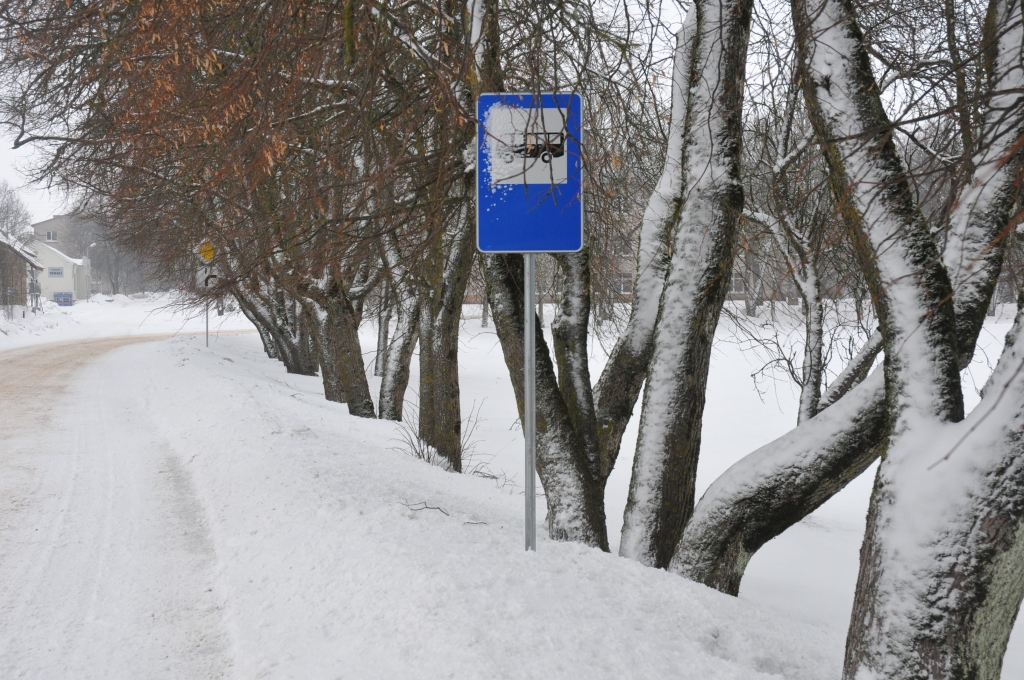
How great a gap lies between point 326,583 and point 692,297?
106 inches

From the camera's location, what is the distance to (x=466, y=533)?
193 inches

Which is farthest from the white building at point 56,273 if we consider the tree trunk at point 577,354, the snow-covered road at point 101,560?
the tree trunk at point 577,354

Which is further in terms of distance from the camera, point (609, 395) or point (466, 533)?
point (609, 395)

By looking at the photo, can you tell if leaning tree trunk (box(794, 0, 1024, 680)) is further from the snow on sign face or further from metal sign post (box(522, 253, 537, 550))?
metal sign post (box(522, 253, 537, 550))

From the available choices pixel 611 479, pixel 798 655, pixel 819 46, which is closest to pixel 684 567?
pixel 798 655

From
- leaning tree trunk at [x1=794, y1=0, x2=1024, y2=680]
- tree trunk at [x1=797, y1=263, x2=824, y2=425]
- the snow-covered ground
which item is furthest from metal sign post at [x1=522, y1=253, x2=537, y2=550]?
the snow-covered ground

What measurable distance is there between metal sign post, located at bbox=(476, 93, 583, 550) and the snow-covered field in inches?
68.2

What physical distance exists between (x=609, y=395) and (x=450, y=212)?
1.78 m

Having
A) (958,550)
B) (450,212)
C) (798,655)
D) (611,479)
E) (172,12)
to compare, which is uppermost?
(172,12)

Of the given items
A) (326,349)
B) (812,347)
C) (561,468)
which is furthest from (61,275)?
(561,468)

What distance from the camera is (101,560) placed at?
5.04 m

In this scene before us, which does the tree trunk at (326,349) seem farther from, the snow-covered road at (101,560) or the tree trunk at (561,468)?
the tree trunk at (561,468)

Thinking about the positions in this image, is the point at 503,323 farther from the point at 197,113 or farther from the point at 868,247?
the point at 197,113

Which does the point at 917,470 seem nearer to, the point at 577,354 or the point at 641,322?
the point at 641,322
